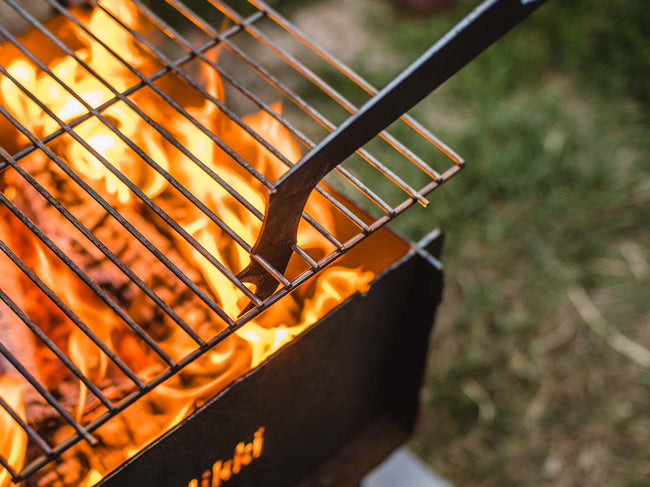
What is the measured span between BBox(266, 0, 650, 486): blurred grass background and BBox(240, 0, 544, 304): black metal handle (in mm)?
1205

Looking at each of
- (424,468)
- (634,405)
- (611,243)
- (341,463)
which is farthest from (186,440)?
(611,243)

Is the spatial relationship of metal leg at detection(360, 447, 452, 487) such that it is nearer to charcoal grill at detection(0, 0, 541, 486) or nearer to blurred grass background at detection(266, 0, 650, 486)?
blurred grass background at detection(266, 0, 650, 486)

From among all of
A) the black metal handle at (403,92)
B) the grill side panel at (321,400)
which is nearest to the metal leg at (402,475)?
the grill side panel at (321,400)

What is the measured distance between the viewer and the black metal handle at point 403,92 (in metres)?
0.82

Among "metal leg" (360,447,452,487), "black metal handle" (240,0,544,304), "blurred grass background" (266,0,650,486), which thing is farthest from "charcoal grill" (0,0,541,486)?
"blurred grass background" (266,0,650,486)

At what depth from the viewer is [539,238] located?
7.35 feet

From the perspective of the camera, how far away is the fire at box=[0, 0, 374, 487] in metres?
1.08

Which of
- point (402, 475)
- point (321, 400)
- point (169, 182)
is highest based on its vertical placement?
point (169, 182)

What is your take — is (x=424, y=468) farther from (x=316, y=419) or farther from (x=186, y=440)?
(x=186, y=440)

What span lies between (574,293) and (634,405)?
1.16ft

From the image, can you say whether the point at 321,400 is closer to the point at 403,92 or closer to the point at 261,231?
the point at 261,231

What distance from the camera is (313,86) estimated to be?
2.56 meters

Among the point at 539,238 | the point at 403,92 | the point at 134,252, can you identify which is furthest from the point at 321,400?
the point at 539,238

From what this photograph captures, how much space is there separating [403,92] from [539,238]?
1.51 metres
